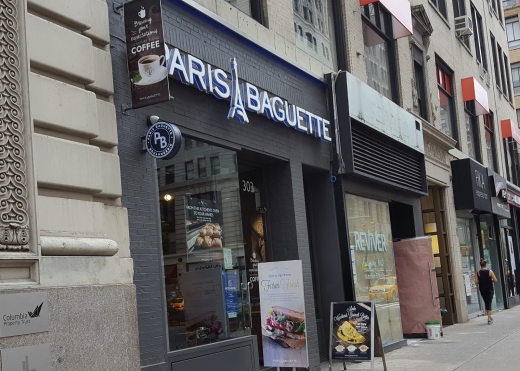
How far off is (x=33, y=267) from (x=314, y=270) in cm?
729

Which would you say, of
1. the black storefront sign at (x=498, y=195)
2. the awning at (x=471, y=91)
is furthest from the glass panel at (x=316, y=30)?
the black storefront sign at (x=498, y=195)

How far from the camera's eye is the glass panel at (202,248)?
8.70 metres

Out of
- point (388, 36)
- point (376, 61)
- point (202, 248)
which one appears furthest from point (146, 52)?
point (388, 36)

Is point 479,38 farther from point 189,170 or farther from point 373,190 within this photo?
point 189,170

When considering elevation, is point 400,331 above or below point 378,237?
below

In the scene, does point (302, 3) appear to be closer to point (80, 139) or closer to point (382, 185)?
point (382, 185)

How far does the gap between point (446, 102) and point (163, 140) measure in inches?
645

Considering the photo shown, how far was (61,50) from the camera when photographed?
6980mm

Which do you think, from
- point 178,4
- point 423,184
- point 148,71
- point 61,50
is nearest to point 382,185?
point 423,184

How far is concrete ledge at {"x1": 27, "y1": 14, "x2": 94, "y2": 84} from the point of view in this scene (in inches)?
262

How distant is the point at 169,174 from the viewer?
28.9 ft

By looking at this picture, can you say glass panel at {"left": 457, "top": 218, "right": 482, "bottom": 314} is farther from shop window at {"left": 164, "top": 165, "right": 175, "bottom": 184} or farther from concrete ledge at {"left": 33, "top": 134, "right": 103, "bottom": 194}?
concrete ledge at {"left": 33, "top": 134, "right": 103, "bottom": 194}

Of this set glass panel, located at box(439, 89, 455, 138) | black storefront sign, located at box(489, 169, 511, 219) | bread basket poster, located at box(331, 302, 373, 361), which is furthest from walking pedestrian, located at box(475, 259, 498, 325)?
bread basket poster, located at box(331, 302, 373, 361)

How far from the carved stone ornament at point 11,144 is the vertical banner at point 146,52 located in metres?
1.60
